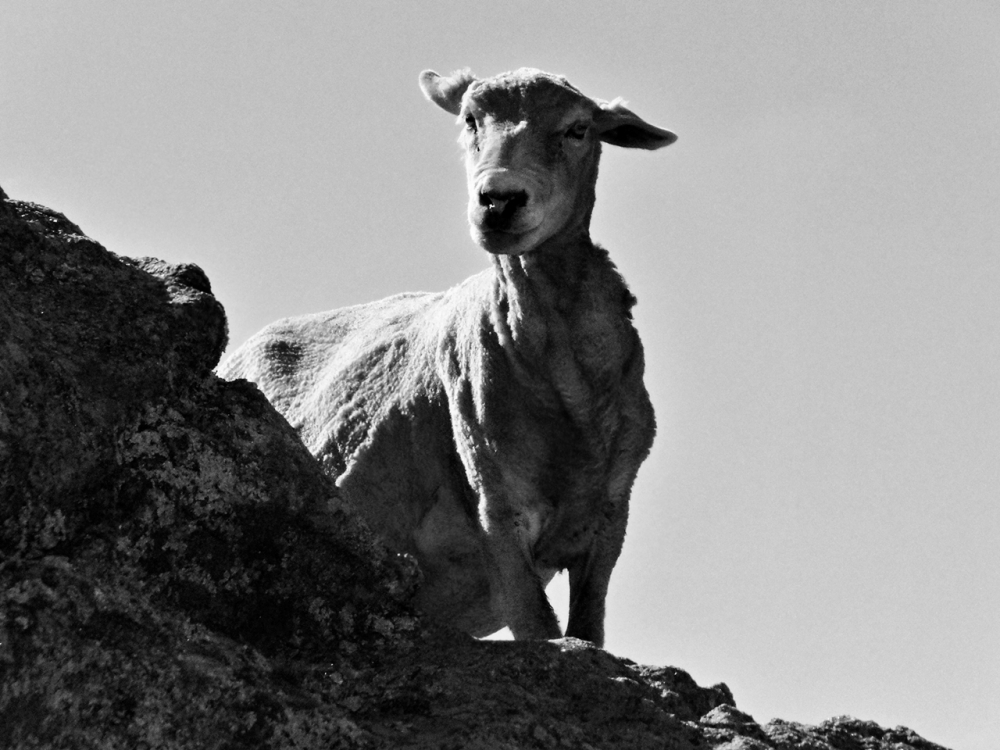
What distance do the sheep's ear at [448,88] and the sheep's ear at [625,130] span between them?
0.89 m

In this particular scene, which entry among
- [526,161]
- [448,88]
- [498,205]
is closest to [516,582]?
[498,205]

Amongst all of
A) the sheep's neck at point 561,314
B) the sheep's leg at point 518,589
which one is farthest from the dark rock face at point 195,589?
the sheep's neck at point 561,314

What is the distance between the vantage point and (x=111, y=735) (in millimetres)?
4570

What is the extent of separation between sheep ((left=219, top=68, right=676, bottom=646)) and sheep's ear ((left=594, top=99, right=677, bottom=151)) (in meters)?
0.01

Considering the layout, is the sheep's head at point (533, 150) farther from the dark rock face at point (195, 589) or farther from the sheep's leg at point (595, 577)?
the dark rock face at point (195, 589)

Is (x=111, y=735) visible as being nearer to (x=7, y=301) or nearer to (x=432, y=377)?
(x=7, y=301)

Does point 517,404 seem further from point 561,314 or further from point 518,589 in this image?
point 518,589

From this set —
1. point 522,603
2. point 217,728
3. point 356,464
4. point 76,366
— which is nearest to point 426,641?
point 217,728

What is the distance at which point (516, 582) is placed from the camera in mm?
9953

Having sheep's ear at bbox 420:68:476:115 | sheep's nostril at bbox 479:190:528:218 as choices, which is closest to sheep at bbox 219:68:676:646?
sheep's nostril at bbox 479:190:528:218

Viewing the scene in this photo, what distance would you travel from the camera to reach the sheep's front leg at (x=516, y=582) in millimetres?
9852

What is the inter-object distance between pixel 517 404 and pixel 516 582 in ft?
3.29

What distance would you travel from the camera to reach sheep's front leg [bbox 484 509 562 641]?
985 centimetres

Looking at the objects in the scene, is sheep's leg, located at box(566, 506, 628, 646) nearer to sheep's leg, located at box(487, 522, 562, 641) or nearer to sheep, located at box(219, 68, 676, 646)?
sheep, located at box(219, 68, 676, 646)
